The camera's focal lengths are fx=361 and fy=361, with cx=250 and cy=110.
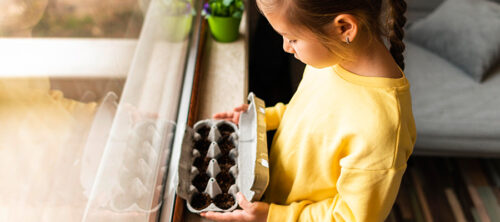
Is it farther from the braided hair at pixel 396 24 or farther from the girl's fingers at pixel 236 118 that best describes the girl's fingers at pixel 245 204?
the braided hair at pixel 396 24

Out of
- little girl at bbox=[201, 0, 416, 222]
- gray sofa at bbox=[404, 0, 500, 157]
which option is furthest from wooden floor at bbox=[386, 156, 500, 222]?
little girl at bbox=[201, 0, 416, 222]

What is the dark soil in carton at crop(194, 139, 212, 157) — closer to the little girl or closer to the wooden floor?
the little girl

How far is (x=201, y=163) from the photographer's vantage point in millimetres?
862

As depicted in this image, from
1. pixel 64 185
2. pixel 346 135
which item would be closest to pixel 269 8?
pixel 346 135

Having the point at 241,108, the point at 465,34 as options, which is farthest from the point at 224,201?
the point at 465,34

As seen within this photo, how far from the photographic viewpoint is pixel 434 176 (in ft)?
5.64

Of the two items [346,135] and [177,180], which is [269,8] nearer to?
[346,135]

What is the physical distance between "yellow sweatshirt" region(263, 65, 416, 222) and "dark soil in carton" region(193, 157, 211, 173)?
18 cm

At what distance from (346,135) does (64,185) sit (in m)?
0.43

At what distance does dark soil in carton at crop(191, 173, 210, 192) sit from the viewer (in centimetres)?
81

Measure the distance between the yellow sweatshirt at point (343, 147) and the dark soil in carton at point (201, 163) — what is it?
0.18 m

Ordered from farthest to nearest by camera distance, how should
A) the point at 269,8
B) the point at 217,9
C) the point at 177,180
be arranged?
the point at 217,9 < the point at 177,180 < the point at 269,8

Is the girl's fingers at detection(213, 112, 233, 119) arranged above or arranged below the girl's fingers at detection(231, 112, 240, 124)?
above

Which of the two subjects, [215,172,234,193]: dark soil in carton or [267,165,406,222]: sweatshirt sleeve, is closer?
[267,165,406,222]: sweatshirt sleeve
